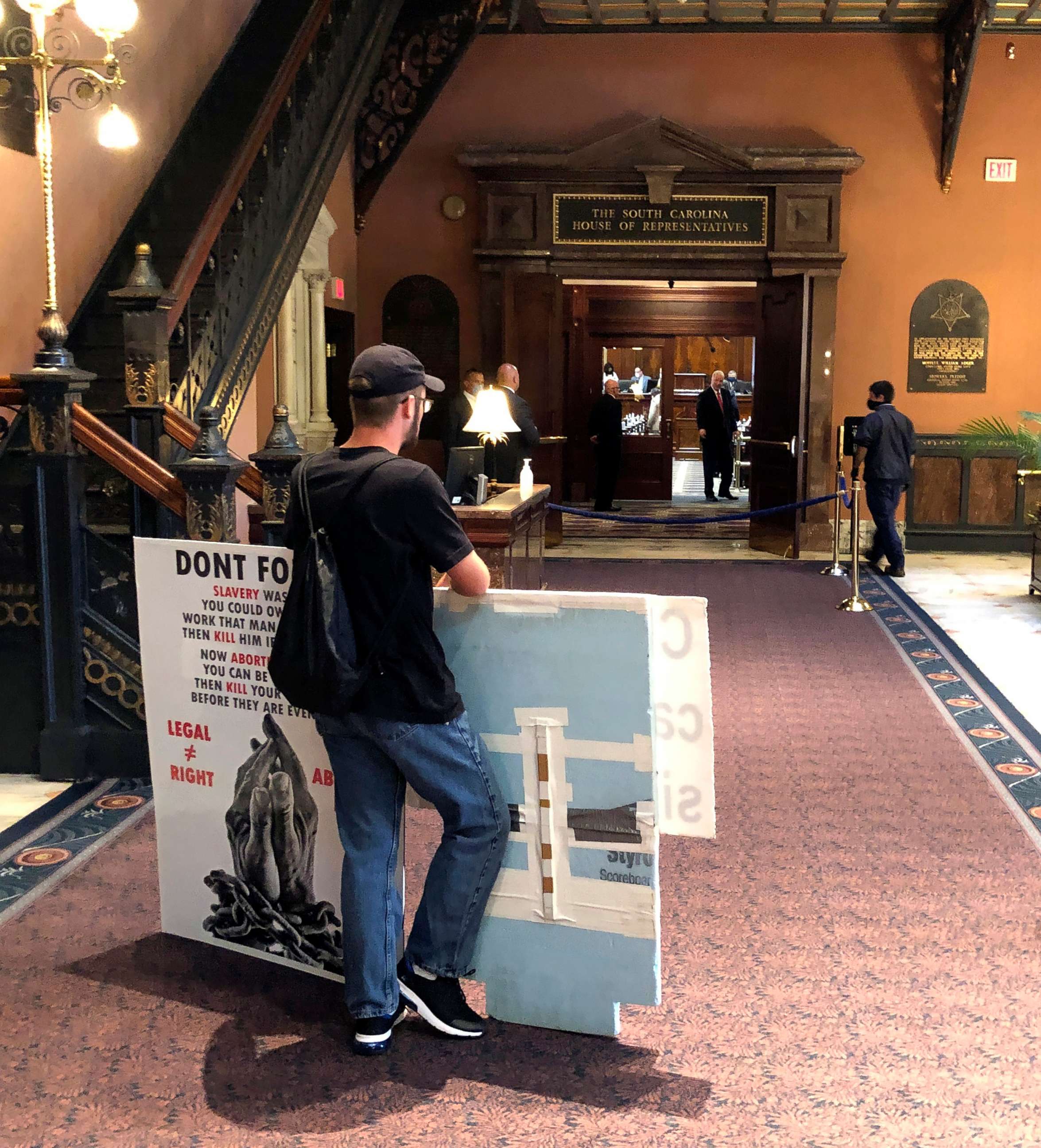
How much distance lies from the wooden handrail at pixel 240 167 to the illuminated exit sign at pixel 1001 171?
6703 millimetres

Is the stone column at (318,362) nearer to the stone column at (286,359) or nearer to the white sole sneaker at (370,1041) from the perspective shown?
the stone column at (286,359)

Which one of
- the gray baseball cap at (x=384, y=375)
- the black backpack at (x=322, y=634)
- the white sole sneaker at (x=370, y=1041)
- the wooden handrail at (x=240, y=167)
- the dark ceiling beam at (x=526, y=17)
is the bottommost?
the white sole sneaker at (x=370, y=1041)

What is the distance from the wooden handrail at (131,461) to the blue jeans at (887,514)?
264 inches

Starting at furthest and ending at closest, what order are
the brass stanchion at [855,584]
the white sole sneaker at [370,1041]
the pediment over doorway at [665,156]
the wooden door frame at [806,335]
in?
1. the wooden door frame at [806,335]
2. the pediment over doorway at [665,156]
3. the brass stanchion at [855,584]
4. the white sole sneaker at [370,1041]

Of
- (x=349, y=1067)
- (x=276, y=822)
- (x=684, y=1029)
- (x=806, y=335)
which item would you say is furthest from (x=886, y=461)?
(x=349, y=1067)

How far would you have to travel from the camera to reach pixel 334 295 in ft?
37.9

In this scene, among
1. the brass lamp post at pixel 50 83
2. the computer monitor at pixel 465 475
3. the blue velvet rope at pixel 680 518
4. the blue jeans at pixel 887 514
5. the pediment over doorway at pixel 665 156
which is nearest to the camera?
the brass lamp post at pixel 50 83

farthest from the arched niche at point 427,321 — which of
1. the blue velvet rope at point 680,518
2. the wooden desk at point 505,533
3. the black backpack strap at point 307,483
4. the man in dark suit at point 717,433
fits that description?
the black backpack strap at point 307,483

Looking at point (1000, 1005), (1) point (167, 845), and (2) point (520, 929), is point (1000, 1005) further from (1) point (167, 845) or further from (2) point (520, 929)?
(1) point (167, 845)

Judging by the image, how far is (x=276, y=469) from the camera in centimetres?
510

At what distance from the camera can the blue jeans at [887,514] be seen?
1045 centimetres

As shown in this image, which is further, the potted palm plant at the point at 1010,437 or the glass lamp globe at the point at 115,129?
the potted palm plant at the point at 1010,437

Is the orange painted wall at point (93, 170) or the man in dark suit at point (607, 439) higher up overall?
the orange painted wall at point (93, 170)

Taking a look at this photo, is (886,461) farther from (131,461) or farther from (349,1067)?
(349,1067)
